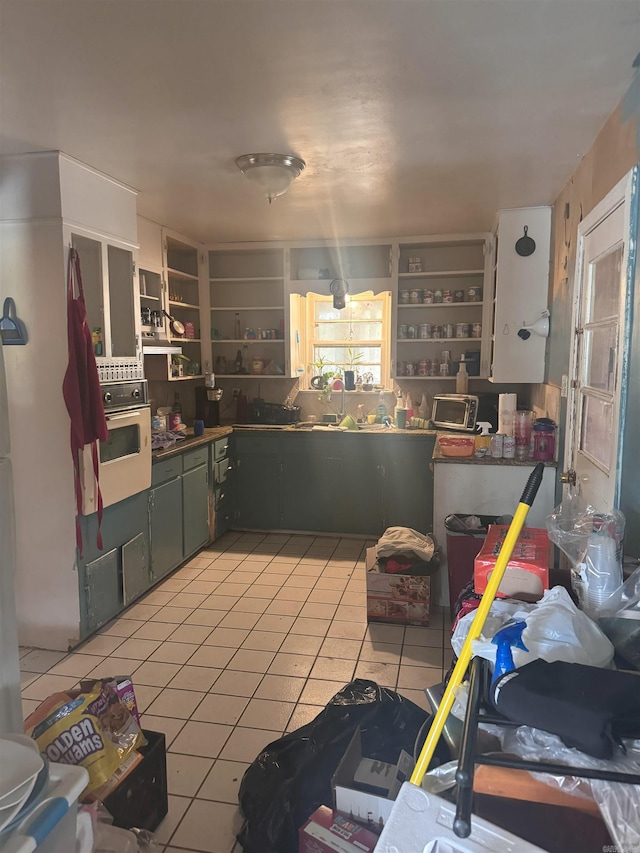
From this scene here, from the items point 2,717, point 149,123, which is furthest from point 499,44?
point 2,717

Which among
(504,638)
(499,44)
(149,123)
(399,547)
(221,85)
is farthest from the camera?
(399,547)

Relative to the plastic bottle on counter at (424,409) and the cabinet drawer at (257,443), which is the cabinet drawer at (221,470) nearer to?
the cabinet drawer at (257,443)

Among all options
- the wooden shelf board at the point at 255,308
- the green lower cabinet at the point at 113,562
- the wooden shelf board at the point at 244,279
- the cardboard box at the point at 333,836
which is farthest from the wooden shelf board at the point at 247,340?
the cardboard box at the point at 333,836

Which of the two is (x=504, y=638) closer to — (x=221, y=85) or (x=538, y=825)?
(x=538, y=825)

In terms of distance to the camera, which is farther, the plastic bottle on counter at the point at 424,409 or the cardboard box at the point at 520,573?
the plastic bottle on counter at the point at 424,409

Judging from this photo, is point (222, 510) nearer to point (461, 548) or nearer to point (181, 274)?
point (181, 274)

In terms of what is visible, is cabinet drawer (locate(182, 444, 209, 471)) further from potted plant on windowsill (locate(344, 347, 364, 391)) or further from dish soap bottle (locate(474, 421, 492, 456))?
dish soap bottle (locate(474, 421, 492, 456))

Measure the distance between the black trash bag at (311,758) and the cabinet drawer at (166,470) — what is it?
1.95m

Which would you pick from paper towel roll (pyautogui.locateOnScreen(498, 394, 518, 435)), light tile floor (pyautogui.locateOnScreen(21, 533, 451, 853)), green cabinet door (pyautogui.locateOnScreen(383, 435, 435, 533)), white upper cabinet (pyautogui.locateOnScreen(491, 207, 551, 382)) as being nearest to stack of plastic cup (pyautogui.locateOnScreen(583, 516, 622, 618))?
light tile floor (pyautogui.locateOnScreen(21, 533, 451, 853))

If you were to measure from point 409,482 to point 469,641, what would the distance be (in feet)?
10.8

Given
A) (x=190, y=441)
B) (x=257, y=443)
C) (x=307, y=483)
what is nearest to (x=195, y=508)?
(x=190, y=441)

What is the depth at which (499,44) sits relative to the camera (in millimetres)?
1771

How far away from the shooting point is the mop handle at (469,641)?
1.08 m

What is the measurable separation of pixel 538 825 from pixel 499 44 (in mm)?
2025
